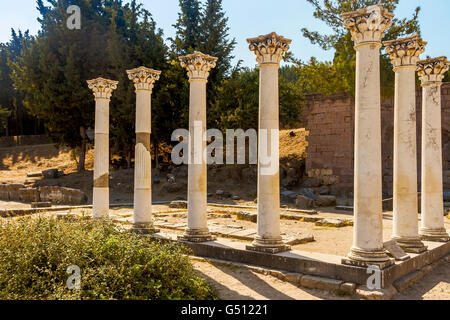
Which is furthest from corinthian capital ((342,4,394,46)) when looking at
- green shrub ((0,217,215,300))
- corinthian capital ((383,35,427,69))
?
green shrub ((0,217,215,300))

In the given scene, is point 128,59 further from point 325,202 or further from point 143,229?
point 143,229

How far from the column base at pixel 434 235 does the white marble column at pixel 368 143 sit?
3625mm

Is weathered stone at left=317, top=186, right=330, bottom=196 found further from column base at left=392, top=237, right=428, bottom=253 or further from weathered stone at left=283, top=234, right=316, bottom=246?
column base at left=392, top=237, right=428, bottom=253

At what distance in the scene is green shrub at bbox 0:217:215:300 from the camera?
21.1ft

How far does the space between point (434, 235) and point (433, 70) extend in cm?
442

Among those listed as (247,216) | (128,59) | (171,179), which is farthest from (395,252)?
(128,59)

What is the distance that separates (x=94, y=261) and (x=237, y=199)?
59.1 feet

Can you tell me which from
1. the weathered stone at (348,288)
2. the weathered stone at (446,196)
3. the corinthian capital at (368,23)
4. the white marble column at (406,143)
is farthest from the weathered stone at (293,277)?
the weathered stone at (446,196)

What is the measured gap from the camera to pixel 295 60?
92.0 ft

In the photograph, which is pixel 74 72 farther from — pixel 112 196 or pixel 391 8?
pixel 391 8

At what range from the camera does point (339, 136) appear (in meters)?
25.9

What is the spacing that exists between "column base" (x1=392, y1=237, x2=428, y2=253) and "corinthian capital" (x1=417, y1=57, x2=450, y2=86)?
436cm

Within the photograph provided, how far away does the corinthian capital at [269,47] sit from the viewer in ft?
30.6
